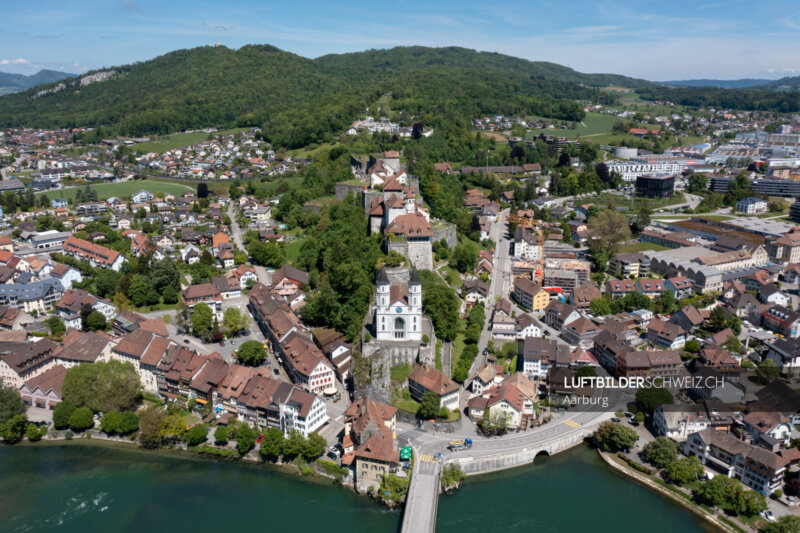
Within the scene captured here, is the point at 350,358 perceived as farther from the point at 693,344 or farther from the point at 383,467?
the point at 693,344

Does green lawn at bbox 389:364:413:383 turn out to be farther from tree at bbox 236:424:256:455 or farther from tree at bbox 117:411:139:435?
tree at bbox 117:411:139:435

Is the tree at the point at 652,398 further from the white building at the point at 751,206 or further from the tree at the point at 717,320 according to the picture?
the white building at the point at 751,206

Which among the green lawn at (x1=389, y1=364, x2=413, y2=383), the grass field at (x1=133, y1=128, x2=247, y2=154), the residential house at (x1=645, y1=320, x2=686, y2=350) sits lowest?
the residential house at (x1=645, y1=320, x2=686, y2=350)

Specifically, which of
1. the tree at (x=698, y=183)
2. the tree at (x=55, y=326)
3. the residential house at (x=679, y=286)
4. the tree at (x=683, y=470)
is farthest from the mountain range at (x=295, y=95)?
the tree at (x=683, y=470)

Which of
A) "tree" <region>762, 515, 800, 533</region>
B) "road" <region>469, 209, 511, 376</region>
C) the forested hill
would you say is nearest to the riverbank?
"tree" <region>762, 515, 800, 533</region>

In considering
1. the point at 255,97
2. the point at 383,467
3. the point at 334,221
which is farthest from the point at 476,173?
the point at 255,97
